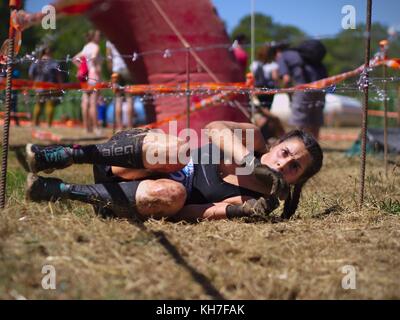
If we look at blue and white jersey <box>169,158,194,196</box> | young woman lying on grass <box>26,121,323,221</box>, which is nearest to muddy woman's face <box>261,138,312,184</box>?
young woman lying on grass <box>26,121,323,221</box>

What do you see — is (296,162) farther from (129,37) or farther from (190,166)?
(129,37)

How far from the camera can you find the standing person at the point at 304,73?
752 centimetres

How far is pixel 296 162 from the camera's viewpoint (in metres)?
3.06

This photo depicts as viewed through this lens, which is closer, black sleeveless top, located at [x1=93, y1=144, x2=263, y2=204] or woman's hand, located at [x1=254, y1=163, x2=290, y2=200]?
woman's hand, located at [x1=254, y1=163, x2=290, y2=200]

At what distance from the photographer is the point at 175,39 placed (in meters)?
7.11

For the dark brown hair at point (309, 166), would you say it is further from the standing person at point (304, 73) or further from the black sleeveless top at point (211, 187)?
the standing person at point (304, 73)

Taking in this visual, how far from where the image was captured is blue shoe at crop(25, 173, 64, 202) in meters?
2.82

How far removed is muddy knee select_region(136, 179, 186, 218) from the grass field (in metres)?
0.08

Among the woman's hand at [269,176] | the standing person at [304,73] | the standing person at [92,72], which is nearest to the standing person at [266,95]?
the standing person at [304,73]

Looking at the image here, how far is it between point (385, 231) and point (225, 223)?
807mm

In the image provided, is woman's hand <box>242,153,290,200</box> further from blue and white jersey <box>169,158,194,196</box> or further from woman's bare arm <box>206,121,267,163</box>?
blue and white jersey <box>169,158,194,196</box>

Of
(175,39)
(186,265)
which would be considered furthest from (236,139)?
(175,39)

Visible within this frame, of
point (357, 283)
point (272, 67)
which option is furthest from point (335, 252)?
point (272, 67)

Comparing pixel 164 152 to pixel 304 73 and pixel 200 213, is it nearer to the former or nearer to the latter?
pixel 200 213
